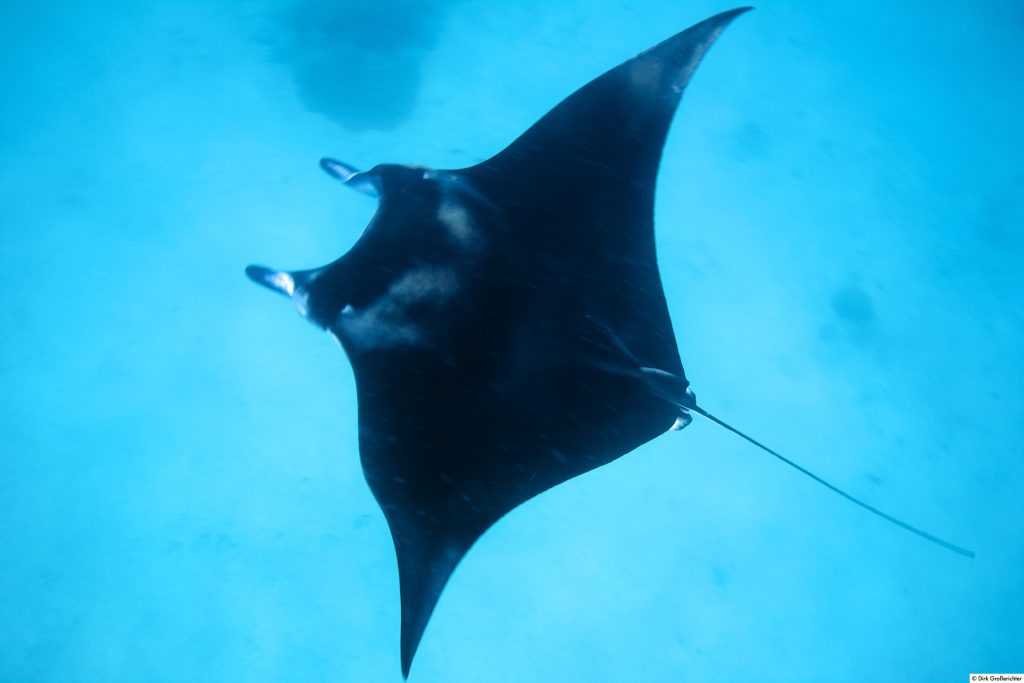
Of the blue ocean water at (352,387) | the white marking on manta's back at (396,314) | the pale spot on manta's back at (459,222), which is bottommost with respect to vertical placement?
the blue ocean water at (352,387)

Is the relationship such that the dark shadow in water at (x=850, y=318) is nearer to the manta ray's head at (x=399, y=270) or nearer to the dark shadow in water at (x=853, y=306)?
the dark shadow in water at (x=853, y=306)

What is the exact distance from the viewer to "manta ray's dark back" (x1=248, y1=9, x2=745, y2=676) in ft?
6.72

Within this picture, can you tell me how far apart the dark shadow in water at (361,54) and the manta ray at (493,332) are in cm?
328

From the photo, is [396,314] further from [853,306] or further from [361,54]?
[853,306]

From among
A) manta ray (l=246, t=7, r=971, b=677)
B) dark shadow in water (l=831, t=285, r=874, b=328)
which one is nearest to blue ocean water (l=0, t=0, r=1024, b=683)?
dark shadow in water (l=831, t=285, r=874, b=328)

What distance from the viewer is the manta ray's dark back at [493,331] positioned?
2049 millimetres

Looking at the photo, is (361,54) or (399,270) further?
(361,54)

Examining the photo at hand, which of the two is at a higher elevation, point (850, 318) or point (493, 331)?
point (493, 331)

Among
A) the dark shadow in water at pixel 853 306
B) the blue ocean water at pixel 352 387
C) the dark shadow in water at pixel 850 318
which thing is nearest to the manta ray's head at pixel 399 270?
the blue ocean water at pixel 352 387

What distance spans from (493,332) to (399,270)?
17.5 inches

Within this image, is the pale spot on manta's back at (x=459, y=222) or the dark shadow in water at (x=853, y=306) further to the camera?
the dark shadow in water at (x=853, y=306)

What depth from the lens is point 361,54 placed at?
18.5 feet

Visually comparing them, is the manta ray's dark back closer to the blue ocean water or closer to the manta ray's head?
the manta ray's head

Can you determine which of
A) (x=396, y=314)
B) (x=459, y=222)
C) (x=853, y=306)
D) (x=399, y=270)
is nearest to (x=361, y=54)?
(x=459, y=222)
